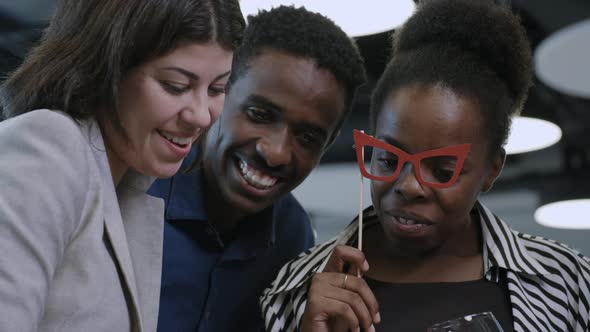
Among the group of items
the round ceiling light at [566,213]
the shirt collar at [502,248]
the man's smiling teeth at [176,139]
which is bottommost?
the round ceiling light at [566,213]

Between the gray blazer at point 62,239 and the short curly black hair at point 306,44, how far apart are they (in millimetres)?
779

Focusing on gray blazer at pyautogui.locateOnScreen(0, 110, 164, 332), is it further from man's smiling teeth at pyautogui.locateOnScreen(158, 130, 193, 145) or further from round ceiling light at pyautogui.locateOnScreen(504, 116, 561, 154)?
round ceiling light at pyautogui.locateOnScreen(504, 116, 561, 154)

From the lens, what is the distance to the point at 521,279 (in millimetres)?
1504

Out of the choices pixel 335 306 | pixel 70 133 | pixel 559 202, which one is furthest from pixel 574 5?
pixel 70 133

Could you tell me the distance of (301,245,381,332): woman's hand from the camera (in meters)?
1.33

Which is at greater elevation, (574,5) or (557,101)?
(574,5)

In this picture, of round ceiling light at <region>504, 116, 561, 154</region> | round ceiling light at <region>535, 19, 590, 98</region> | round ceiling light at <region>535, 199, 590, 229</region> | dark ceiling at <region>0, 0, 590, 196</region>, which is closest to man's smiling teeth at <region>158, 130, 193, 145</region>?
dark ceiling at <region>0, 0, 590, 196</region>

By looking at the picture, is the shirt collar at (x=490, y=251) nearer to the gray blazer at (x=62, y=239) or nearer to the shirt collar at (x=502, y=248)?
the shirt collar at (x=502, y=248)

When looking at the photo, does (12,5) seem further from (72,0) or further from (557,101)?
(557,101)

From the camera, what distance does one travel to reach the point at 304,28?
1934 mm

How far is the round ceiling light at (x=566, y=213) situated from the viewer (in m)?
4.95

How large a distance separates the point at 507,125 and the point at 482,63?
15 cm

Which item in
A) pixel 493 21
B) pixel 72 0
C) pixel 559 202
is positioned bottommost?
pixel 559 202

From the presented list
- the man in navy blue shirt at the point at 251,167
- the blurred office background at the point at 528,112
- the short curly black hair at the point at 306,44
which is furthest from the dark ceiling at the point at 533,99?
the man in navy blue shirt at the point at 251,167
